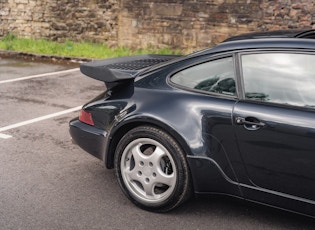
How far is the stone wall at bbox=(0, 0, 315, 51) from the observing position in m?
10.4

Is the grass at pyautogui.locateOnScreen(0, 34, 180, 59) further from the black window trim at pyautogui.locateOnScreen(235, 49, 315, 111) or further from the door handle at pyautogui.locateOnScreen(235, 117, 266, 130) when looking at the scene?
the door handle at pyautogui.locateOnScreen(235, 117, 266, 130)

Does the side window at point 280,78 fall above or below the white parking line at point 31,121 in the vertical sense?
above

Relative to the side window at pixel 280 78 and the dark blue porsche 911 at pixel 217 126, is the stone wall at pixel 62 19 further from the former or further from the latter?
the side window at pixel 280 78

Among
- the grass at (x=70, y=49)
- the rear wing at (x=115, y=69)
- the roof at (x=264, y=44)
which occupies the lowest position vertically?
the grass at (x=70, y=49)

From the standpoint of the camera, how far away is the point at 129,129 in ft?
13.0

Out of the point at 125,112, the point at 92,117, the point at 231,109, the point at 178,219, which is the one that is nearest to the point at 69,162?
the point at 92,117

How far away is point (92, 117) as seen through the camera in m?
4.21

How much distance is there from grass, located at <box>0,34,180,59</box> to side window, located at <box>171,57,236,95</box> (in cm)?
771

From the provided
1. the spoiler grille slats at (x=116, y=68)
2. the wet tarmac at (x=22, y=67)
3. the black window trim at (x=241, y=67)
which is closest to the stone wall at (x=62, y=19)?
the wet tarmac at (x=22, y=67)

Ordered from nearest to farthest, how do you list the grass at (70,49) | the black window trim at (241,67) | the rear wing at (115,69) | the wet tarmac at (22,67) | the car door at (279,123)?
the car door at (279,123), the black window trim at (241,67), the rear wing at (115,69), the wet tarmac at (22,67), the grass at (70,49)

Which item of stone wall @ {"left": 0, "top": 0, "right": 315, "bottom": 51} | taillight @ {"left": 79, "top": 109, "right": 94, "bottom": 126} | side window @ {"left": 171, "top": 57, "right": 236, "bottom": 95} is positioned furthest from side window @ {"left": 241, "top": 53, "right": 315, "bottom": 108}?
stone wall @ {"left": 0, "top": 0, "right": 315, "bottom": 51}

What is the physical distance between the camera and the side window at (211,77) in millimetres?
3596

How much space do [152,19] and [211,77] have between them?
8.34 metres

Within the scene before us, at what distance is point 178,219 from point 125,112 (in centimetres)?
92
